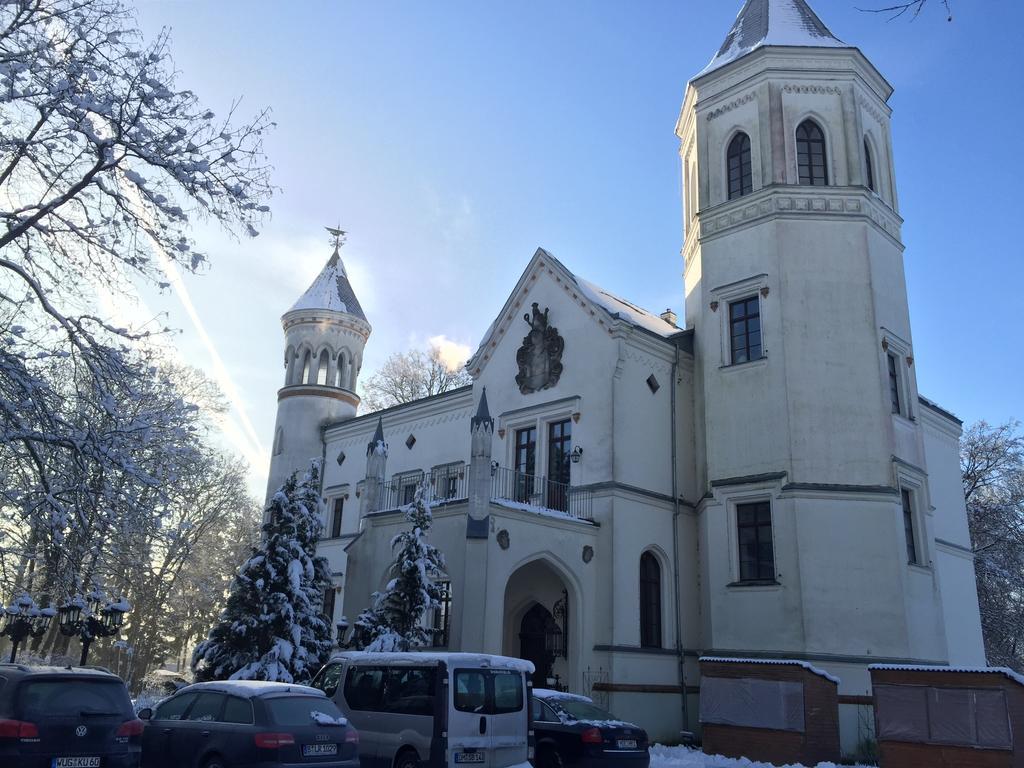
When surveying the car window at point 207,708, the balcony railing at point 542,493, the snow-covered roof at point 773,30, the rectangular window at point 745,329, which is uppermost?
the snow-covered roof at point 773,30

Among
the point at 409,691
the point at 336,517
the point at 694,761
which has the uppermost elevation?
the point at 336,517

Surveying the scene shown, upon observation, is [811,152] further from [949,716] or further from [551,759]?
[551,759]

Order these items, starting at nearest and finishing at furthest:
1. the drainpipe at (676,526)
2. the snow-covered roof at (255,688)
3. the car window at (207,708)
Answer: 1. the snow-covered roof at (255,688)
2. the car window at (207,708)
3. the drainpipe at (676,526)

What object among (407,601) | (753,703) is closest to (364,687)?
(407,601)

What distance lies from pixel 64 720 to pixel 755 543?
1629 centimetres

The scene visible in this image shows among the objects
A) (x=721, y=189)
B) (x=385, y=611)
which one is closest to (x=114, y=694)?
(x=385, y=611)

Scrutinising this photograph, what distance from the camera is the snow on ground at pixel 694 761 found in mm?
16016

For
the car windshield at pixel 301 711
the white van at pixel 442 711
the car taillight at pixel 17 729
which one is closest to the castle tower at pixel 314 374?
the white van at pixel 442 711

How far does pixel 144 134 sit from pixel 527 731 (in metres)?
9.63

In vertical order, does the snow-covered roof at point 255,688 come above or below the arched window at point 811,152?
below

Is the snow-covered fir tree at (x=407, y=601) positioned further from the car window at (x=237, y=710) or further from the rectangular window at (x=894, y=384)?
the rectangular window at (x=894, y=384)

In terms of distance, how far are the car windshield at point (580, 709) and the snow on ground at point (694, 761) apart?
2150 millimetres

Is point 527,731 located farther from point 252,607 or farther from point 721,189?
point 721,189

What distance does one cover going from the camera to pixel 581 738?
13602 mm
